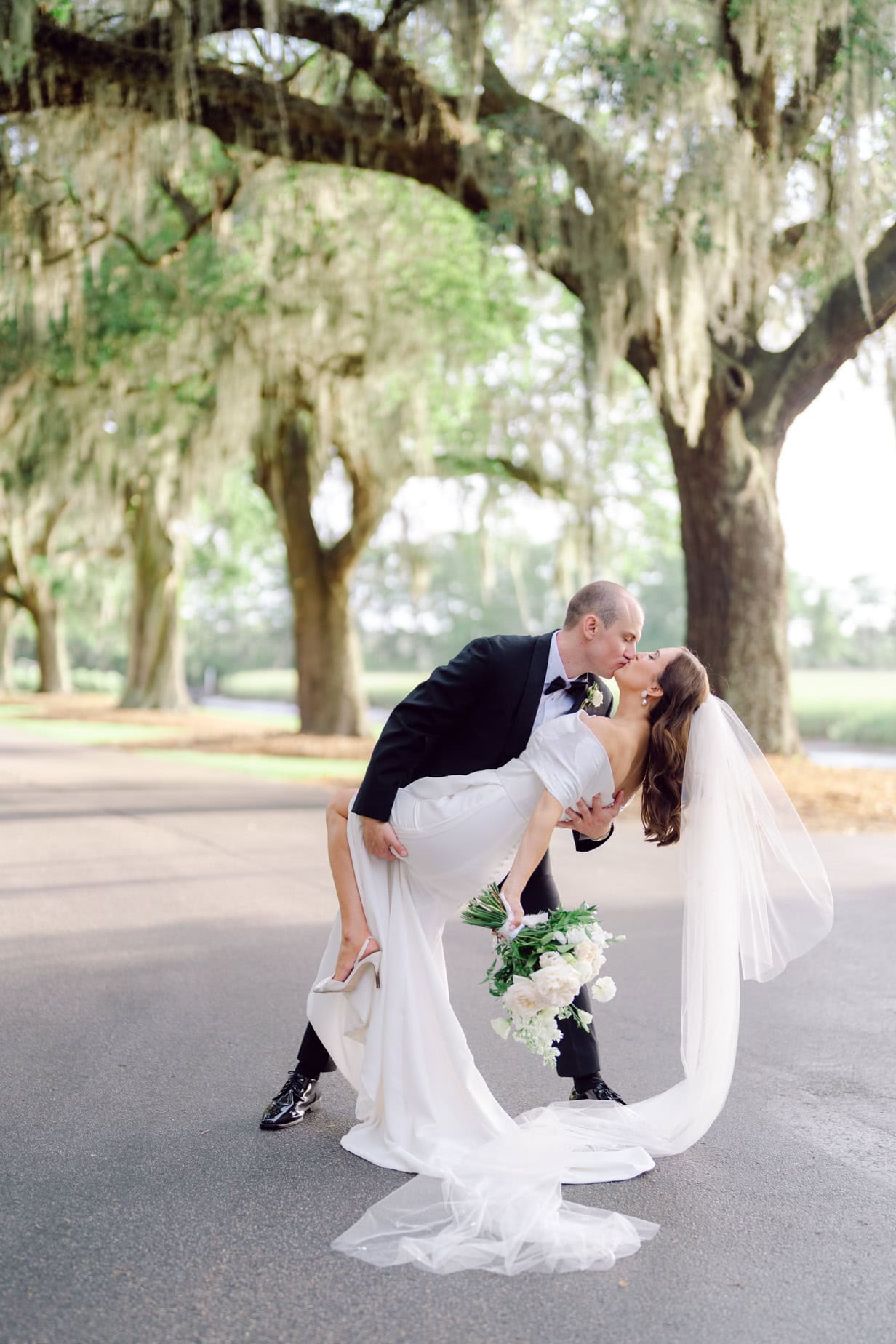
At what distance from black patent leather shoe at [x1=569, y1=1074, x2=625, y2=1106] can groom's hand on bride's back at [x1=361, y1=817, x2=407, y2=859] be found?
100cm

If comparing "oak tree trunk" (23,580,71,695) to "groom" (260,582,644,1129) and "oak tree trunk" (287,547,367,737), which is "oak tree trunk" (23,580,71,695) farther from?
"groom" (260,582,644,1129)

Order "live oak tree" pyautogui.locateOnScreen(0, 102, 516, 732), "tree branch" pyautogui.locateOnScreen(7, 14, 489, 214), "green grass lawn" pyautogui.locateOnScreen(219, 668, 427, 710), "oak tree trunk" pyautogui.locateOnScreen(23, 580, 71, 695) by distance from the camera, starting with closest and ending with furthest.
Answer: "tree branch" pyautogui.locateOnScreen(7, 14, 489, 214), "live oak tree" pyautogui.locateOnScreen(0, 102, 516, 732), "oak tree trunk" pyautogui.locateOnScreen(23, 580, 71, 695), "green grass lawn" pyautogui.locateOnScreen(219, 668, 427, 710)

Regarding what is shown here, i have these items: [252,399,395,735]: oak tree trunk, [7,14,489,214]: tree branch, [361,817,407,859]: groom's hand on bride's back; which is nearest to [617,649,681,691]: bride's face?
[361,817,407,859]: groom's hand on bride's back

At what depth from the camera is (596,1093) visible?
4.08 m

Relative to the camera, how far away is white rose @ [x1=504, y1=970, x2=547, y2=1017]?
12.2 feet

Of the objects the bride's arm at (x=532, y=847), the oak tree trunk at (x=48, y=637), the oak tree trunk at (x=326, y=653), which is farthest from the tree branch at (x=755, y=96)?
the oak tree trunk at (x=48, y=637)

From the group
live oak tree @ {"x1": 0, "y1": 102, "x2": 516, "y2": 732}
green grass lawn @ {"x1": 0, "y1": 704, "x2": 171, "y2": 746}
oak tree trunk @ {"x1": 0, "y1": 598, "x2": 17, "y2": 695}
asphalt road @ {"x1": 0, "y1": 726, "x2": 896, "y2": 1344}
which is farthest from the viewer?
oak tree trunk @ {"x1": 0, "y1": 598, "x2": 17, "y2": 695}

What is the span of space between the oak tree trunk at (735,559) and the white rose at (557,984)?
31.1 ft

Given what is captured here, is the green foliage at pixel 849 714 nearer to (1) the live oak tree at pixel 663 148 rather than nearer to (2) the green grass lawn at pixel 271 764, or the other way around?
(2) the green grass lawn at pixel 271 764

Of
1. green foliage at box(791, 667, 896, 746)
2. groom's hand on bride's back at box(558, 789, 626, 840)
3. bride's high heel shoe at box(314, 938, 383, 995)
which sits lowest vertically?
green foliage at box(791, 667, 896, 746)

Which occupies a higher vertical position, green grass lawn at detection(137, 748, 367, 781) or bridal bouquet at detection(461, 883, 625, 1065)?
bridal bouquet at detection(461, 883, 625, 1065)

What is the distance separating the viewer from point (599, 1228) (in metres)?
3.20

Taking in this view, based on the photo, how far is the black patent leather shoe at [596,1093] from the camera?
4070 millimetres

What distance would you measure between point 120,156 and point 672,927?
981cm
